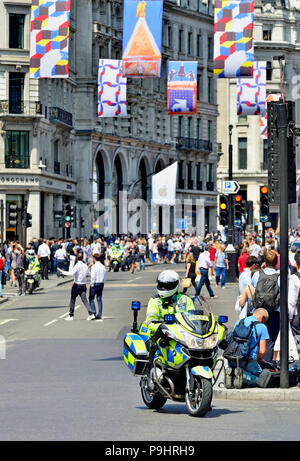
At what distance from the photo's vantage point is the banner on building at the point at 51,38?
34.6 metres

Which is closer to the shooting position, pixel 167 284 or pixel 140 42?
pixel 167 284

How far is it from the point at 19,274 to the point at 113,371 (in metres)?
22.4

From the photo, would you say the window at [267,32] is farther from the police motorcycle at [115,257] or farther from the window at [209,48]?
the police motorcycle at [115,257]

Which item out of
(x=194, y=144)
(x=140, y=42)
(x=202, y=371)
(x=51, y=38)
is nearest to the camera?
(x=202, y=371)

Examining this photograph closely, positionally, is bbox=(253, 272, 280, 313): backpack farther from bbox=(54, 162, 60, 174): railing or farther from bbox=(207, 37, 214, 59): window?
bbox=(207, 37, 214, 59): window

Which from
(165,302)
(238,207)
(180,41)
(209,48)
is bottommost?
(165,302)

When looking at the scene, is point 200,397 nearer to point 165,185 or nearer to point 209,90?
point 165,185

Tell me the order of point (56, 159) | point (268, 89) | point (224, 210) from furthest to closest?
point (268, 89) → point (56, 159) → point (224, 210)

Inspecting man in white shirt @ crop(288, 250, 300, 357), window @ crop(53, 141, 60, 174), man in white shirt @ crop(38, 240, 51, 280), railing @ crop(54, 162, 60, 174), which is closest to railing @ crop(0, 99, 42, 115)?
railing @ crop(54, 162, 60, 174)

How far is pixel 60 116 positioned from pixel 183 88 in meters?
23.0

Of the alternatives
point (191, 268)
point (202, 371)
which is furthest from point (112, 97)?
point (202, 371)

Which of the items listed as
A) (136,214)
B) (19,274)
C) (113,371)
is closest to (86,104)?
(136,214)

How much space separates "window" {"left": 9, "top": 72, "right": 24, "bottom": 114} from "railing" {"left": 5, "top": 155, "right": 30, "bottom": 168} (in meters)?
2.32

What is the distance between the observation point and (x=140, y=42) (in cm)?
3512
